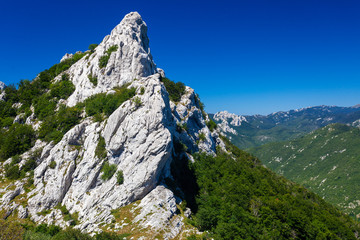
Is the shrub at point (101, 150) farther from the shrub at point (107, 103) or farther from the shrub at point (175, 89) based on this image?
the shrub at point (175, 89)

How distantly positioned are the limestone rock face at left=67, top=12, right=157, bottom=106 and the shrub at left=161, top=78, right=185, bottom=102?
70.4 feet

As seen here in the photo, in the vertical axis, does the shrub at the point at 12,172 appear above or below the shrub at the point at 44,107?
below

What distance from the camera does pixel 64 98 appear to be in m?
79.9

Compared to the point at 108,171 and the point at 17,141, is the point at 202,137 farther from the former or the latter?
the point at 17,141

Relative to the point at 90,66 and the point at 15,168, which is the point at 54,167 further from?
the point at 90,66

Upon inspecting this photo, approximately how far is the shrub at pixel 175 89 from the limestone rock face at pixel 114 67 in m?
→ 21.4

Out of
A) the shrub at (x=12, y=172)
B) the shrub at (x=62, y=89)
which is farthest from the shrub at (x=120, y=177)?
the shrub at (x=62, y=89)

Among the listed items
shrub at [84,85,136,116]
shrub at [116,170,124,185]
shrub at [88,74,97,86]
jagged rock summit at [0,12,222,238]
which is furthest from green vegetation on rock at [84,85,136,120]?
shrub at [116,170,124,185]

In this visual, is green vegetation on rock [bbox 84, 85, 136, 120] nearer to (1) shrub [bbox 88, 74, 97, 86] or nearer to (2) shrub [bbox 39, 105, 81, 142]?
(2) shrub [bbox 39, 105, 81, 142]

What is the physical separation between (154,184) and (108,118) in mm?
24430

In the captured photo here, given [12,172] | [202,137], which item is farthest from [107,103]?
[202,137]

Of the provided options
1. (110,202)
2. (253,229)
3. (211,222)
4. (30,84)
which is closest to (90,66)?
(30,84)

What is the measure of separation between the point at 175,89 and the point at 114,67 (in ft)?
126

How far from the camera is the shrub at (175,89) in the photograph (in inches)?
4011
